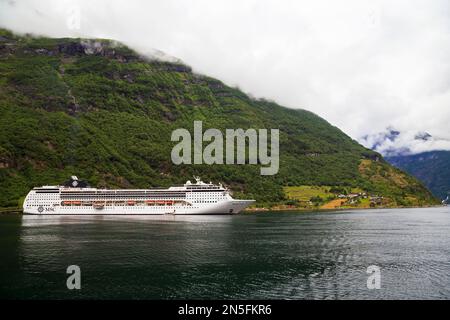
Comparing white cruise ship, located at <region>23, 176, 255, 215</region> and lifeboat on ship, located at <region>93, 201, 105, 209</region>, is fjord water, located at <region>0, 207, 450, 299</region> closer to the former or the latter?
white cruise ship, located at <region>23, 176, 255, 215</region>

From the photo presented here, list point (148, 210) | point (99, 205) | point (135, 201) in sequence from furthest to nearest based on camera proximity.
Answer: point (99, 205), point (135, 201), point (148, 210)

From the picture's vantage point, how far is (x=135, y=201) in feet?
556

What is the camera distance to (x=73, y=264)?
54812 mm

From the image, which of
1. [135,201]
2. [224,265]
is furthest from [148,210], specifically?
[224,265]

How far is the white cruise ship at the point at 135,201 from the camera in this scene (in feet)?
538

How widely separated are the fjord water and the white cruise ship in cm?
7750

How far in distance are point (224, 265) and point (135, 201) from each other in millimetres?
119470

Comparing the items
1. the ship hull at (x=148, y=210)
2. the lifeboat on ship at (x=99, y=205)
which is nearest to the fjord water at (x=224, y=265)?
the ship hull at (x=148, y=210)

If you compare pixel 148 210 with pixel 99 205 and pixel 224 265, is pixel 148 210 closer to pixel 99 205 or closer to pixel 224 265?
pixel 99 205

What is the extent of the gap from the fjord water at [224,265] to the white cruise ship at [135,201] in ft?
254

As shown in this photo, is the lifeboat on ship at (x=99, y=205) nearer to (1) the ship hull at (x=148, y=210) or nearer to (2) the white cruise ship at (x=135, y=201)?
(2) the white cruise ship at (x=135, y=201)
